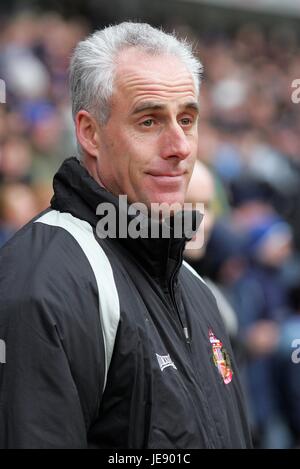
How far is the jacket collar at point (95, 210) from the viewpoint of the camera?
94.1 inches

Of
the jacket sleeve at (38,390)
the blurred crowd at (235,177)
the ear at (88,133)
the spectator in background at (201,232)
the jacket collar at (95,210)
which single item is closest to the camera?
the jacket sleeve at (38,390)

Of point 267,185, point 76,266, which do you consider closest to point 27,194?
point 267,185

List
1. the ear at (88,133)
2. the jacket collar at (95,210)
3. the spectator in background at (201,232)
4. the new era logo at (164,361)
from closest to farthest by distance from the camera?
the new era logo at (164,361)
the jacket collar at (95,210)
the ear at (88,133)
the spectator in background at (201,232)

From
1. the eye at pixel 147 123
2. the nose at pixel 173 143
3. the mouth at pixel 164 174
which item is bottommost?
the mouth at pixel 164 174

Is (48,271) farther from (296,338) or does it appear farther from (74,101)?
(296,338)

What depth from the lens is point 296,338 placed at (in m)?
5.89

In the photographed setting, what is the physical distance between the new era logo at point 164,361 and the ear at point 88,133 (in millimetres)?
576

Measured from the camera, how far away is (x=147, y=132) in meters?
2.46

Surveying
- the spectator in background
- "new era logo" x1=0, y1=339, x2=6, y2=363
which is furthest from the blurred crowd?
"new era logo" x1=0, y1=339, x2=6, y2=363

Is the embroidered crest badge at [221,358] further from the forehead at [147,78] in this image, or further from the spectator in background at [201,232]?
the spectator in background at [201,232]

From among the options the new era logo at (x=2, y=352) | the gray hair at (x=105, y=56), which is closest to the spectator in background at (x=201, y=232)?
the gray hair at (x=105, y=56)

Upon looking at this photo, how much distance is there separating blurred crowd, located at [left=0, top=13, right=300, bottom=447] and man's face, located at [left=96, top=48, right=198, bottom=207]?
1780 millimetres
